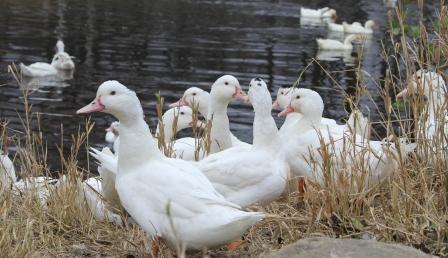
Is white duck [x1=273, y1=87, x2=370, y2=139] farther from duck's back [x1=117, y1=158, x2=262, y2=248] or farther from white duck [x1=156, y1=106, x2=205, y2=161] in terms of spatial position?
duck's back [x1=117, y1=158, x2=262, y2=248]

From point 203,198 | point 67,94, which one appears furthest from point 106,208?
point 67,94

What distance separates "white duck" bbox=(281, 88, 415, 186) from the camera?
5487 mm

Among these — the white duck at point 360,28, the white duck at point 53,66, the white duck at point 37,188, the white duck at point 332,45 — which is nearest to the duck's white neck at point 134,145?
the white duck at point 37,188

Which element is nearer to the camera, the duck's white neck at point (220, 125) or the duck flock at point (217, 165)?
the duck flock at point (217, 165)

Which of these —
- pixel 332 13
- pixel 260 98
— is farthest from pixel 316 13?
pixel 260 98

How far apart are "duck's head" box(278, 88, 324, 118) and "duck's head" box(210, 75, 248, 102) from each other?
0.42 meters

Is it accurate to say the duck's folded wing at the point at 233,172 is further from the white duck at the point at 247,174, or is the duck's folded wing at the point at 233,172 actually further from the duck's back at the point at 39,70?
the duck's back at the point at 39,70

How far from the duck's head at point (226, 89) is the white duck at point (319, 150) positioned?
1.53 ft

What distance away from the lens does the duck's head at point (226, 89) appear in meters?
7.40

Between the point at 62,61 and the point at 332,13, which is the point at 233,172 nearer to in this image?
the point at 62,61

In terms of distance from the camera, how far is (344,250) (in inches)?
160

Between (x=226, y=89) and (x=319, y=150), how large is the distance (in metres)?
2.00

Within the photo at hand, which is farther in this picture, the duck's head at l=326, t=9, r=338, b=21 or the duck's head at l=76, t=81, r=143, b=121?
the duck's head at l=326, t=9, r=338, b=21

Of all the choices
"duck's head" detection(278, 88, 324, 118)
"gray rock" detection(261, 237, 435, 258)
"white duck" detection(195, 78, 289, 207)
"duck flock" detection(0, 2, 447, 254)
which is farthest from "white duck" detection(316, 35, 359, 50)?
"gray rock" detection(261, 237, 435, 258)
